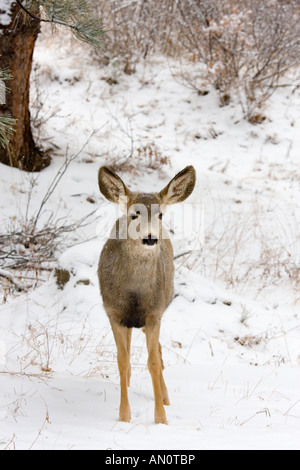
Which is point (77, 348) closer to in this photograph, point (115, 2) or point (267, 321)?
point (267, 321)

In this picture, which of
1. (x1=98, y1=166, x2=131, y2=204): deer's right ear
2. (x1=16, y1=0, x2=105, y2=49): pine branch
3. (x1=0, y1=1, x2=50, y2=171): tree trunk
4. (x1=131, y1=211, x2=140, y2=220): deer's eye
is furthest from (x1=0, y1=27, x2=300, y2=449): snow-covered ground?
(x1=16, y1=0, x2=105, y2=49): pine branch

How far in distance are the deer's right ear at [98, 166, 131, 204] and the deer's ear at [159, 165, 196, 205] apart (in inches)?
10.7

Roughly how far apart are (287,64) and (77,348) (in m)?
10.8

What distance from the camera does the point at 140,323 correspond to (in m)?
3.70

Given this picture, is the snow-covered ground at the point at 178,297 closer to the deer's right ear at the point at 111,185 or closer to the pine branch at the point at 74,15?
the deer's right ear at the point at 111,185

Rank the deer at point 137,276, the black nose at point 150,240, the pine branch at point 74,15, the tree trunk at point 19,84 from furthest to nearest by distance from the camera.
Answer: the tree trunk at point 19,84 → the pine branch at point 74,15 → the deer at point 137,276 → the black nose at point 150,240

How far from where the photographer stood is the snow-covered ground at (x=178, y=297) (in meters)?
3.47

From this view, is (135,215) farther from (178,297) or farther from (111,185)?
(178,297)

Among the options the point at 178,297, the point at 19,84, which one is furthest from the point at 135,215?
the point at 19,84

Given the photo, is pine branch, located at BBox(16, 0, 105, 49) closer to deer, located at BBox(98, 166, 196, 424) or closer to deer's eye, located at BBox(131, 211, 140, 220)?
deer, located at BBox(98, 166, 196, 424)

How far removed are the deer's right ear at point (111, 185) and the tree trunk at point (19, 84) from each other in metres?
3.56

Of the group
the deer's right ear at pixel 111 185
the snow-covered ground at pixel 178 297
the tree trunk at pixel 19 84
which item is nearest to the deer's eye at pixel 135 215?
the deer's right ear at pixel 111 185

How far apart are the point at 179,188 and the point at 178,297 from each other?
9.19ft
